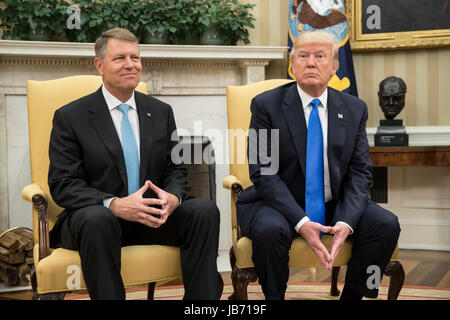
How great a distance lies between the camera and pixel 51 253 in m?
1.98

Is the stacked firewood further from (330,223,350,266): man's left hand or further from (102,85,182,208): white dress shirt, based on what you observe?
(330,223,350,266): man's left hand

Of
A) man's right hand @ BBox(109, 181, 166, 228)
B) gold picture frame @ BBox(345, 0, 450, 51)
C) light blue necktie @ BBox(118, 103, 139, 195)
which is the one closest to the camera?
man's right hand @ BBox(109, 181, 166, 228)

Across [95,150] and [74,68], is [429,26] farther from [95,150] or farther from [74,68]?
[95,150]

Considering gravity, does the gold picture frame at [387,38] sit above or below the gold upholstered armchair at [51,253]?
above

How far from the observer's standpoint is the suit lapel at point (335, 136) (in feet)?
6.96

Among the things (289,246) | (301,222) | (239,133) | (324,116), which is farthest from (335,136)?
(239,133)

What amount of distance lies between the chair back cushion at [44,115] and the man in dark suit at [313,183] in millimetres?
881

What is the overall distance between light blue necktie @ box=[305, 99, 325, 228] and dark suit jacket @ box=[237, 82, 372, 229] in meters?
0.03

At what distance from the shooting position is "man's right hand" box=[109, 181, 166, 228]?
6.23 ft

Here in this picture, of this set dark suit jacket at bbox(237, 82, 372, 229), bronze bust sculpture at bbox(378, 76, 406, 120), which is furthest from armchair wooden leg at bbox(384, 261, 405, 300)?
bronze bust sculpture at bbox(378, 76, 406, 120)

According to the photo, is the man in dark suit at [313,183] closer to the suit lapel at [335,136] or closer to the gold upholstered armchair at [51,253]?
the suit lapel at [335,136]

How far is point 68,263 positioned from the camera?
187 centimetres

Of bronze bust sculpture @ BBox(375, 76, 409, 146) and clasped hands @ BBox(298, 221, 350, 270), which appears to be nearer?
clasped hands @ BBox(298, 221, 350, 270)

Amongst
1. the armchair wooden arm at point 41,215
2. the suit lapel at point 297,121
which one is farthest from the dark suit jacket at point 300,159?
the armchair wooden arm at point 41,215
